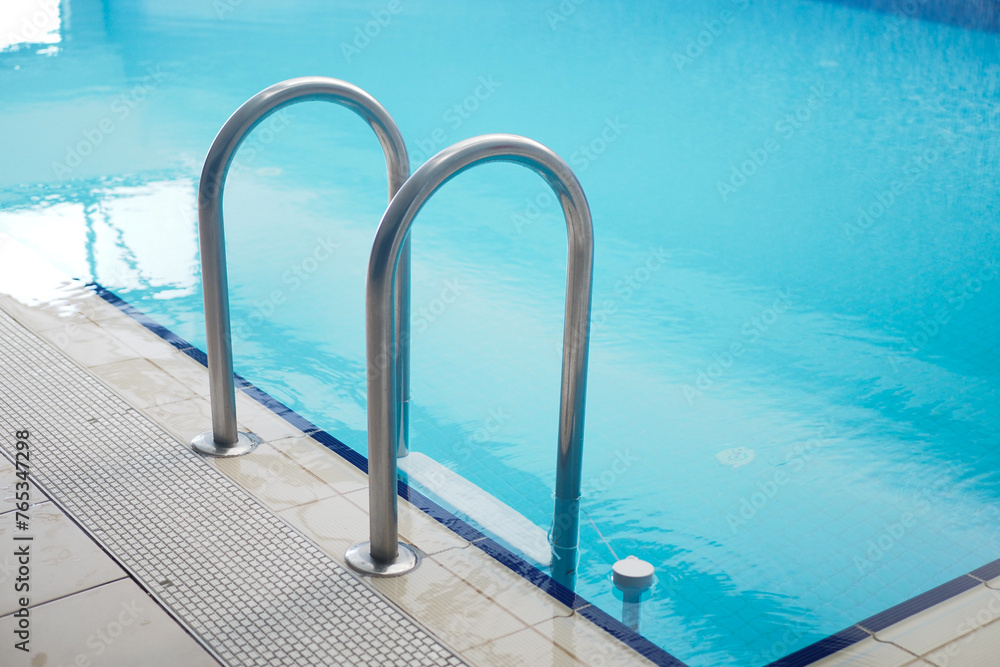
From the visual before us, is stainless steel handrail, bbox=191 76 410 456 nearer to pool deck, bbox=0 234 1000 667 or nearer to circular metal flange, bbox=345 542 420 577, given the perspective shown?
pool deck, bbox=0 234 1000 667

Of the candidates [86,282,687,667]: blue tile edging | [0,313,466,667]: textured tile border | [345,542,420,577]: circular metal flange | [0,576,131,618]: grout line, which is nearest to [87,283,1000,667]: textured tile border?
[86,282,687,667]: blue tile edging

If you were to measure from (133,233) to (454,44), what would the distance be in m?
6.61

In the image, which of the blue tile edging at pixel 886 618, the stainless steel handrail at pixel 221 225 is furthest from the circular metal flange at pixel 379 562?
the blue tile edging at pixel 886 618

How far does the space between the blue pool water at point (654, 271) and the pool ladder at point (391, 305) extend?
478 mm

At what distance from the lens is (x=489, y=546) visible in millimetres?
2266

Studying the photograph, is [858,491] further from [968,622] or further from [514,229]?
[514,229]

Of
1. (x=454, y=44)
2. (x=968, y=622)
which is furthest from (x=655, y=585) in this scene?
(x=454, y=44)

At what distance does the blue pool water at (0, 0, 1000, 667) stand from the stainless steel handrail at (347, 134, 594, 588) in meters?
0.47

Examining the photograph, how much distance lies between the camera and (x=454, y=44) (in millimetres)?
10945

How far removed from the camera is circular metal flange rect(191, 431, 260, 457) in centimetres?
262

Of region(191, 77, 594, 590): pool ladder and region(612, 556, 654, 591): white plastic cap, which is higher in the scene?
region(191, 77, 594, 590): pool ladder

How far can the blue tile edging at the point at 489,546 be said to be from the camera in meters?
1.96

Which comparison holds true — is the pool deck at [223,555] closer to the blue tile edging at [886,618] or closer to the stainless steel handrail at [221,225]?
the stainless steel handrail at [221,225]

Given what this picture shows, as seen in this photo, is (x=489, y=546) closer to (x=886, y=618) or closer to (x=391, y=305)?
(x=391, y=305)
